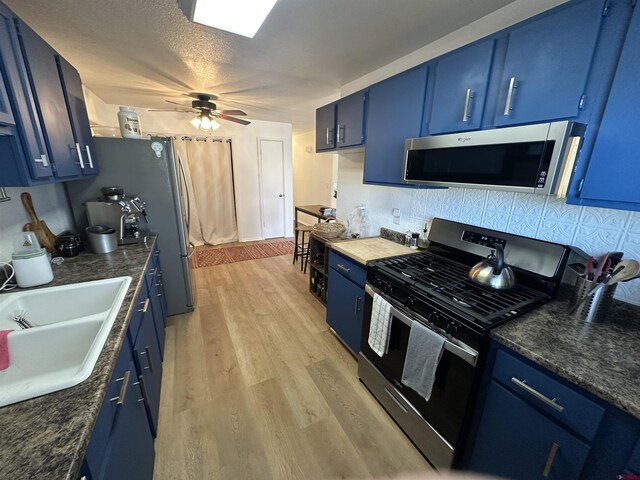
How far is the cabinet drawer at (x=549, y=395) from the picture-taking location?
0.79 metres

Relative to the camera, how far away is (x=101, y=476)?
67 centimetres

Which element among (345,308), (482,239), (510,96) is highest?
(510,96)

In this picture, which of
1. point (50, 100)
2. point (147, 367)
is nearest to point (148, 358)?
point (147, 367)

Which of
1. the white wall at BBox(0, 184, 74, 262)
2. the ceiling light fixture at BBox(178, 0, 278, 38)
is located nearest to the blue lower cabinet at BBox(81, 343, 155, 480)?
the white wall at BBox(0, 184, 74, 262)

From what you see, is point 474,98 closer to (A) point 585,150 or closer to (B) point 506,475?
(A) point 585,150

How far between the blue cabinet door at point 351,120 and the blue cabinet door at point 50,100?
75.8 inches

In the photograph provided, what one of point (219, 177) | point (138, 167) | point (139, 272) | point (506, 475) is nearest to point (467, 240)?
point (506, 475)

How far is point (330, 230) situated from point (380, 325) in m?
1.34

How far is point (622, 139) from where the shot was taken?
91 cm

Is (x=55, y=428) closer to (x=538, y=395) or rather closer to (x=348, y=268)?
(x=538, y=395)

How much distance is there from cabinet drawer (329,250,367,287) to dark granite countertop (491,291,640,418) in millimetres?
890

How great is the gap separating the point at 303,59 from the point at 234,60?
0.58 m

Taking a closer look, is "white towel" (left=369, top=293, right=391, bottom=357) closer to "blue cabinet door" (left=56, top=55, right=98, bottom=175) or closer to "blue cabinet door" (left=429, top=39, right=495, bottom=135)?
"blue cabinet door" (left=429, top=39, right=495, bottom=135)

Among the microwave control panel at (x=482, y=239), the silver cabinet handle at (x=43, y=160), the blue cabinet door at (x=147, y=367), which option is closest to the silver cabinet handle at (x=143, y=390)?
the blue cabinet door at (x=147, y=367)
